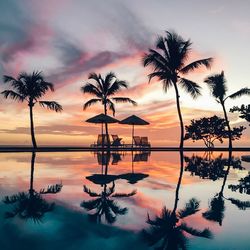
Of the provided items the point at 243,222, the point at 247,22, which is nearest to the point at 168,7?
the point at 247,22

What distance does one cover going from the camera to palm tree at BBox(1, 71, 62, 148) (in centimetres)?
2441

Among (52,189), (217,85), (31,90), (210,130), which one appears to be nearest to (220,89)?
(217,85)

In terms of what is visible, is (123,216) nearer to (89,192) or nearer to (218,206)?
(218,206)

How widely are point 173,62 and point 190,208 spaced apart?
1939 cm

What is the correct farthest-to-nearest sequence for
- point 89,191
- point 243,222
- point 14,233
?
point 89,191
point 243,222
point 14,233

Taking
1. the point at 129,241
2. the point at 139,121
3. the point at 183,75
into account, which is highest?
the point at 183,75

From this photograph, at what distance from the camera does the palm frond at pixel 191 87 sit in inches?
919

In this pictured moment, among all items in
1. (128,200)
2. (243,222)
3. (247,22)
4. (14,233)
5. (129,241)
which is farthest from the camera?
(247,22)

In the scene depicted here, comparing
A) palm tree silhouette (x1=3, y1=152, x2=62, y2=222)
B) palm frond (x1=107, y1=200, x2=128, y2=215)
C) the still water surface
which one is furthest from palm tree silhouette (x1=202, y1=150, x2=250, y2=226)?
palm tree silhouette (x1=3, y1=152, x2=62, y2=222)

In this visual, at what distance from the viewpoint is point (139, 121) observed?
26500 mm

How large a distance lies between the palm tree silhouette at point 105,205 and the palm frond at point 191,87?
57.5 feet

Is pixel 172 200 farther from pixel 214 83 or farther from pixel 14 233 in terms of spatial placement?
pixel 214 83

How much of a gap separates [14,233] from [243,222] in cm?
271

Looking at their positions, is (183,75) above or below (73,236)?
above
